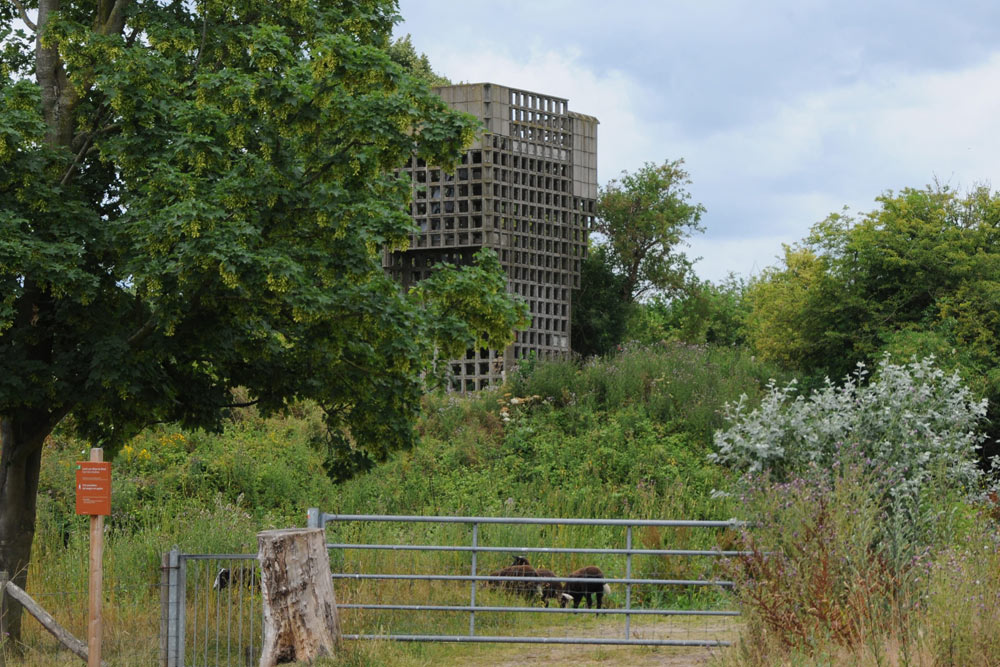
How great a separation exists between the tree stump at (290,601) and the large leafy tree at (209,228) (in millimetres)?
2029

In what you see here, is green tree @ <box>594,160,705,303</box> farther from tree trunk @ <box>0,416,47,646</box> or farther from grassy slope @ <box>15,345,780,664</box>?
tree trunk @ <box>0,416,47,646</box>

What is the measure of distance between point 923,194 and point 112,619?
21.4m

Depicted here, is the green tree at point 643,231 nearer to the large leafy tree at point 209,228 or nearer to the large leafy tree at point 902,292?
the large leafy tree at point 902,292

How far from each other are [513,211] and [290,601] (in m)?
19.2

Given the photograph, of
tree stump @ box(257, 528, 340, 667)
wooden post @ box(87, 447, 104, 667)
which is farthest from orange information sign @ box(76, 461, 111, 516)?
tree stump @ box(257, 528, 340, 667)

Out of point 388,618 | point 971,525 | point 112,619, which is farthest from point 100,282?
point 971,525

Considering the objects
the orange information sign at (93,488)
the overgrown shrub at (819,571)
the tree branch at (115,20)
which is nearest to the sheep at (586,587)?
the overgrown shrub at (819,571)

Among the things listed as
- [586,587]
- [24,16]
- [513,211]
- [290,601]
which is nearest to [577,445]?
[586,587]

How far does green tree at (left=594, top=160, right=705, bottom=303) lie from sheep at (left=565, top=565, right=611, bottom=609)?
1978 centimetres

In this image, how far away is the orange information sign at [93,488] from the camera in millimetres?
9414

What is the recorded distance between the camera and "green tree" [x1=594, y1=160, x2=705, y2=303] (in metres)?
32.9

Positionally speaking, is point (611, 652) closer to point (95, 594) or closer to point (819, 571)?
point (819, 571)

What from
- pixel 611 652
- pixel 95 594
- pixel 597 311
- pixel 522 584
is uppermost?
pixel 597 311

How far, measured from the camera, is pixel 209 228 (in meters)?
9.38
